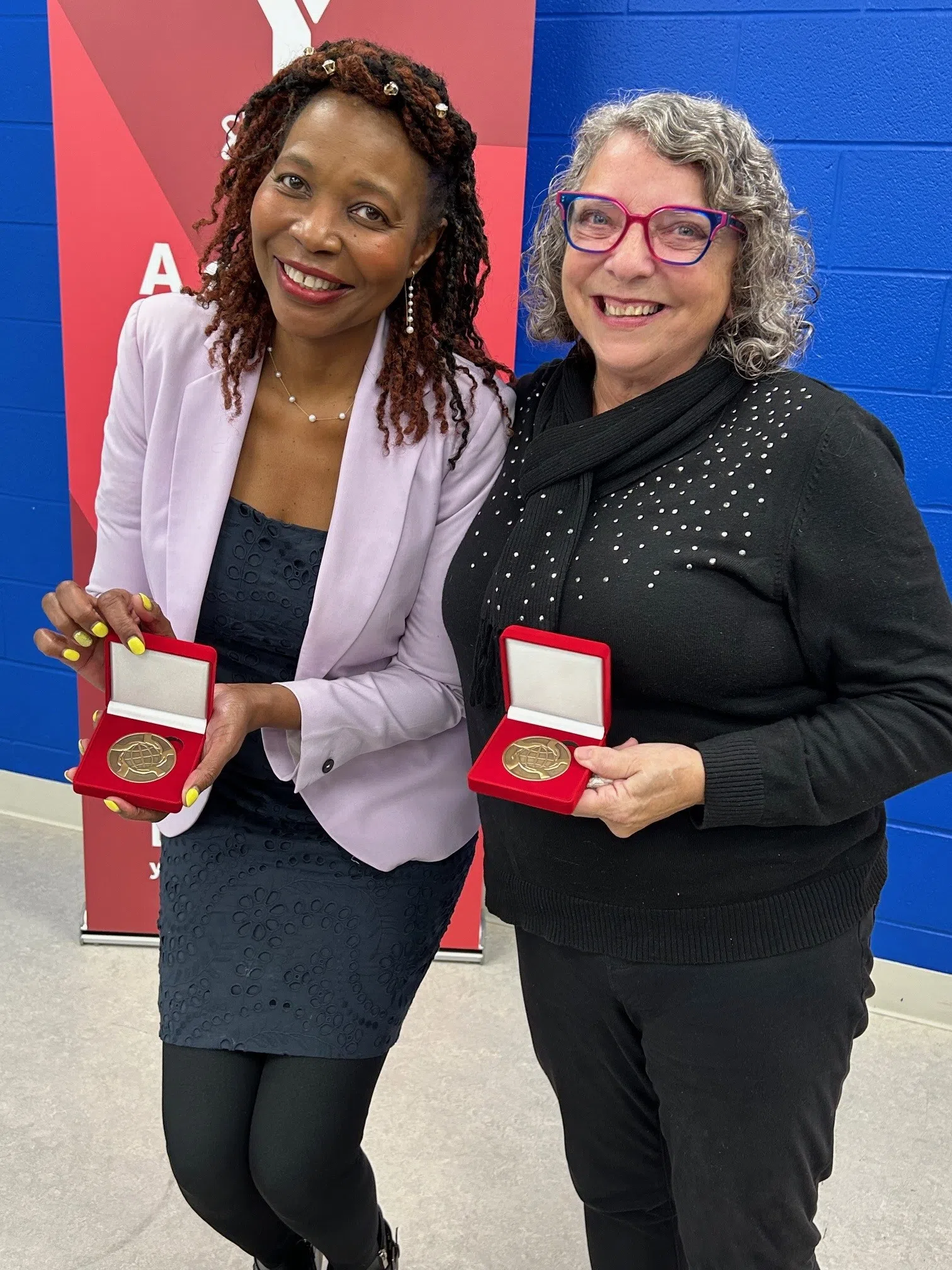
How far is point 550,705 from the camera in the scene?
1414 millimetres

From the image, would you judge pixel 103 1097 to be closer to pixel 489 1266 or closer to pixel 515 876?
pixel 489 1266

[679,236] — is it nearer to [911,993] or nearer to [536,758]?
[536,758]

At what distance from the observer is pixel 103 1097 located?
2.50 m

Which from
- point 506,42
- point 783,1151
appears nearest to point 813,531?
point 783,1151

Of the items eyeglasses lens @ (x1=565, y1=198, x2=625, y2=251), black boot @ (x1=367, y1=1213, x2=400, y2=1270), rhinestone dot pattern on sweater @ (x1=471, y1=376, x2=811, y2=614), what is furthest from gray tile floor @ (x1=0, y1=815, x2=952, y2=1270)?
eyeglasses lens @ (x1=565, y1=198, x2=625, y2=251)

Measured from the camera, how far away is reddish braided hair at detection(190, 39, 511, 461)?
63.2 inches

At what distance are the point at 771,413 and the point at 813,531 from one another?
157 mm

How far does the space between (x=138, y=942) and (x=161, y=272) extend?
1602 millimetres

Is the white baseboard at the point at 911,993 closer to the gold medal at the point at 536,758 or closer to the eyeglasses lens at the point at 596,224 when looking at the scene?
the gold medal at the point at 536,758

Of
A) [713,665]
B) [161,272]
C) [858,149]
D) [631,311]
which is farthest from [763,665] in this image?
[161,272]

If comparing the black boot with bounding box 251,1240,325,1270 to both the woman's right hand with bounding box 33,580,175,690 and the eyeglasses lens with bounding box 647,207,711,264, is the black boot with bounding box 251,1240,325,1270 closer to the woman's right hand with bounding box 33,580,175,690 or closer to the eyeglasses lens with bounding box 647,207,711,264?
the woman's right hand with bounding box 33,580,175,690

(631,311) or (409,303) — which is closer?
(631,311)

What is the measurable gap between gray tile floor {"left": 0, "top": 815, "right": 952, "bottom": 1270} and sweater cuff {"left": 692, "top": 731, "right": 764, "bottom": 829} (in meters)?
1.24

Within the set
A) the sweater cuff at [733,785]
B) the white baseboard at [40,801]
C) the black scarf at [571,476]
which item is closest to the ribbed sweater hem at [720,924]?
the sweater cuff at [733,785]
